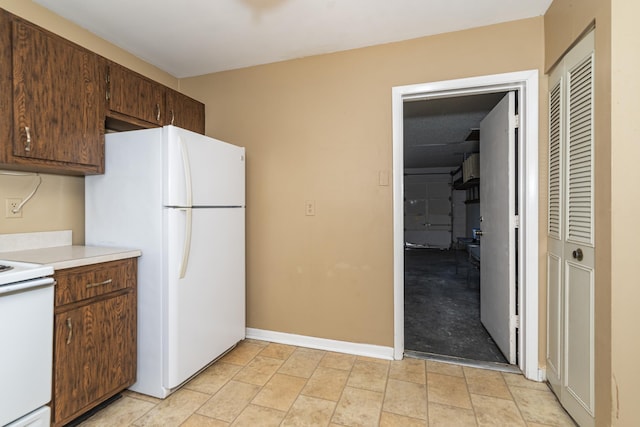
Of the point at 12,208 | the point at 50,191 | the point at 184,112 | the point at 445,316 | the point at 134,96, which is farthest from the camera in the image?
the point at 445,316

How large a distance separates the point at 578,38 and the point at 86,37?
121 inches

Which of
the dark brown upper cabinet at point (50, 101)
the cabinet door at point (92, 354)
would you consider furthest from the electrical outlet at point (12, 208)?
the cabinet door at point (92, 354)

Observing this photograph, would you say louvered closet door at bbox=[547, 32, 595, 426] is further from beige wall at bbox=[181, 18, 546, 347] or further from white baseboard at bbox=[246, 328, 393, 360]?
white baseboard at bbox=[246, 328, 393, 360]

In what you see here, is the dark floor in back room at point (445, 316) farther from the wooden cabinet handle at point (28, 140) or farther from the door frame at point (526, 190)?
the wooden cabinet handle at point (28, 140)

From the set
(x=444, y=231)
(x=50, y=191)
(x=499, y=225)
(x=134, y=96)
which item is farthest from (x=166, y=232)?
(x=444, y=231)

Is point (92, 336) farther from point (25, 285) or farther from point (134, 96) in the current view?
point (134, 96)

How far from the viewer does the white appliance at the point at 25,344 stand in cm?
128

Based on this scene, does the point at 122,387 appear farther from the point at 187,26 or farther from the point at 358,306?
the point at 187,26

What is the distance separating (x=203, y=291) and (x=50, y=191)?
1.20 metres

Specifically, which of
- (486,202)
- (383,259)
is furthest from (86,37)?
(486,202)

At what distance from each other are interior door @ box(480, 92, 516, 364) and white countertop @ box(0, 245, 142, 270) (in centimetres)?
256

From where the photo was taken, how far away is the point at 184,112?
105 inches

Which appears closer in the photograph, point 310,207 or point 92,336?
point 92,336

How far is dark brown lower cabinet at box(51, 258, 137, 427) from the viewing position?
59.6 inches
